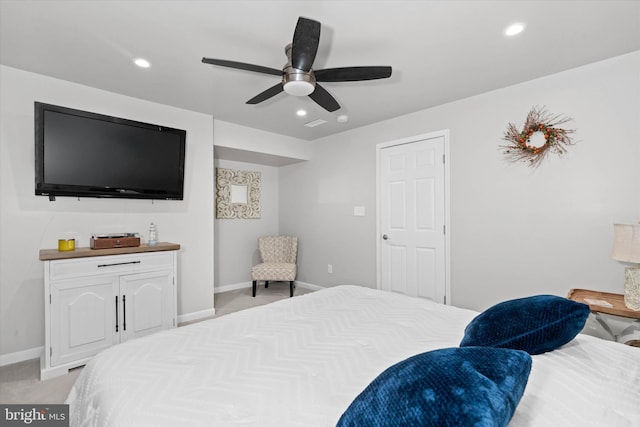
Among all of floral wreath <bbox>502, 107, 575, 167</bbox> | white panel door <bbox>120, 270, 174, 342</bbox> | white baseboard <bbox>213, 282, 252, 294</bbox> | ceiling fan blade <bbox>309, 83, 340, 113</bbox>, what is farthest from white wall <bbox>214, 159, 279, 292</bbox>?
floral wreath <bbox>502, 107, 575, 167</bbox>

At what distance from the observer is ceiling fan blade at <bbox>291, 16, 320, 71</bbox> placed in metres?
1.52

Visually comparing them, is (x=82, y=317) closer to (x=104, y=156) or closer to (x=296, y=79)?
(x=104, y=156)

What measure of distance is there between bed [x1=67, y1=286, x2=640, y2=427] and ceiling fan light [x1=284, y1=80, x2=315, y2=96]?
1466mm

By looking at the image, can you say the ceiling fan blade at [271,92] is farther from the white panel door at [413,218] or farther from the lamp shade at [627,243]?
the lamp shade at [627,243]

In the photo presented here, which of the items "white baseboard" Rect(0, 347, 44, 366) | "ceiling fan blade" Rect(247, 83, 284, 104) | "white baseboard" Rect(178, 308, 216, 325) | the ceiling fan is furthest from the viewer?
"white baseboard" Rect(178, 308, 216, 325)

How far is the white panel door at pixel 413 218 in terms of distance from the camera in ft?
11.1

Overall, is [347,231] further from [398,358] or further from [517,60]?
[398,358]

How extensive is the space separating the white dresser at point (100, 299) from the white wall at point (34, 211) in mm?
281

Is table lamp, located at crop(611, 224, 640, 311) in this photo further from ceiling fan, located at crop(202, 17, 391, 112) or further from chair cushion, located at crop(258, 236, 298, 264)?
chair cushion, located at crop(258, 236, 298, 264)

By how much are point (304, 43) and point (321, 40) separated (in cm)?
49

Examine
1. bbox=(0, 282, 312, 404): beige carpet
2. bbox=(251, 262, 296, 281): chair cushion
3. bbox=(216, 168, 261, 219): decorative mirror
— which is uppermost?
bbox=(216, 168, 261, 219): decorative mirror

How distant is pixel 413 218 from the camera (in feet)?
11.8

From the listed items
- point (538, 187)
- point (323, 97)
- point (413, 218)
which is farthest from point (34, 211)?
point (538, 187)

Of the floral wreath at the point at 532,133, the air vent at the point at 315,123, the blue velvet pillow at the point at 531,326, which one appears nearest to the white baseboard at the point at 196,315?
the air vent at the point at 315,123
